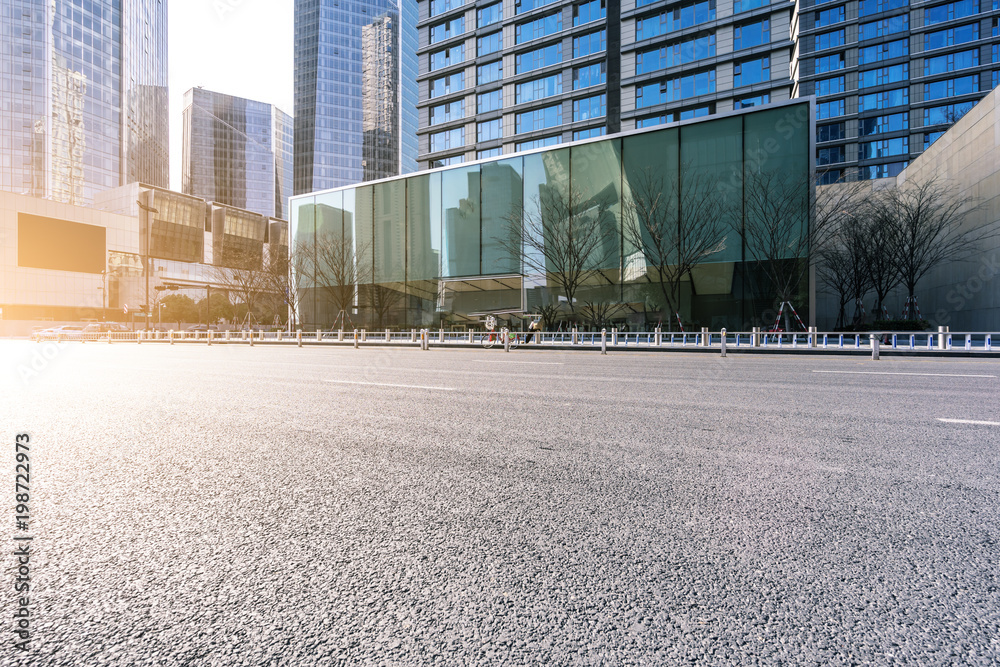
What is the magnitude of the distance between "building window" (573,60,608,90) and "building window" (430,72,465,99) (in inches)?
474

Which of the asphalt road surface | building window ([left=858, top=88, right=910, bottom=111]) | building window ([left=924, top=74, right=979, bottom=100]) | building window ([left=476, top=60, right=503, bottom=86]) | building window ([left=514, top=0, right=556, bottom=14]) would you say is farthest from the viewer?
building window ([left=858, top=88, right=910, bottom=111])

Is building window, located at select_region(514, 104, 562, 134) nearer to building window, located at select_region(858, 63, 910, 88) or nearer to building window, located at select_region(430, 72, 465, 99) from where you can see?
building window, located at select_region(430, 72, 465, 99)

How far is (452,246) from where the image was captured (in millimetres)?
35281

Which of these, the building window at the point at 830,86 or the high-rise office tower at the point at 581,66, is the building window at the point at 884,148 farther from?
the high-rise office tower at the point at 581,66

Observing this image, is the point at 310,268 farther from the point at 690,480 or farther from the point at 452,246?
the point at 690,480

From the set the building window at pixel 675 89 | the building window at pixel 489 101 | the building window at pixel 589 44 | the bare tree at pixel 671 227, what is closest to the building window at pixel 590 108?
the building window at pixel 675 89

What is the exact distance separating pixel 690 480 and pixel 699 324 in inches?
1055

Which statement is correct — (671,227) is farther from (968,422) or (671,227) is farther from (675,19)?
(968,422)

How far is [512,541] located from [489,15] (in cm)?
5308

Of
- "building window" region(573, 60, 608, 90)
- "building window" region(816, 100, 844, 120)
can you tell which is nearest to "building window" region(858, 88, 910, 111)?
"building window" region(816, 100, 844, 120)

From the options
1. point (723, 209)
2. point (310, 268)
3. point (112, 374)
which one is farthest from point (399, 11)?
point (112, 374)

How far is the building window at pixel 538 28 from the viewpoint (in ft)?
136

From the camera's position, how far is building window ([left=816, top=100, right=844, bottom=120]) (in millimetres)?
52031

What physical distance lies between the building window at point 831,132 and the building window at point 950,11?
1150 cm
